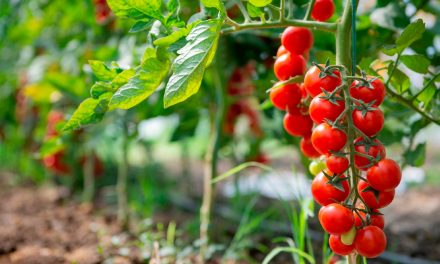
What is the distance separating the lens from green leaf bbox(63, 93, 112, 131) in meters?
0.88

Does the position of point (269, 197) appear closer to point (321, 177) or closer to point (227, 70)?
point (227, 70)

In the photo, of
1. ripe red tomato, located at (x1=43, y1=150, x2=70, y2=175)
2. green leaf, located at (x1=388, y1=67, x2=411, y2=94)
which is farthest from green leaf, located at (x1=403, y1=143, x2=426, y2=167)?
ripe red tomato, located at (x1=43, y1=150, x2=70, y2=175)

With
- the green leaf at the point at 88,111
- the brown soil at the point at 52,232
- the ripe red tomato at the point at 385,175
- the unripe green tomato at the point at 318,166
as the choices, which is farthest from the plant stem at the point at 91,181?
the ripe red tomato at the point at 385,175

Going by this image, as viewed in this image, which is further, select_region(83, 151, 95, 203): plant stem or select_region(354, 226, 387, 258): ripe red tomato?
select_region(83, 151, 95, 203): plant stem

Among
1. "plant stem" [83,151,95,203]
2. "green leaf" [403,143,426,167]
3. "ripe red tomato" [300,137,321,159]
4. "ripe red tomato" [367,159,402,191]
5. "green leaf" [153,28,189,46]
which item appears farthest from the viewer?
"plant stem" [83,151,95,203]

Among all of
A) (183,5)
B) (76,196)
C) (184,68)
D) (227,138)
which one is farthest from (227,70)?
(76,196)

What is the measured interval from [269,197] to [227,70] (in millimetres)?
1125

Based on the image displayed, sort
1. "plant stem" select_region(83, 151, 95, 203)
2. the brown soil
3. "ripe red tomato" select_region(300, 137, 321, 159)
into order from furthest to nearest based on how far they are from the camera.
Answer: "plant stem" select_region(83, 151, 95, 203) → the brown soil → "ripe red tomato" select_region(300, 137, 321, 159)

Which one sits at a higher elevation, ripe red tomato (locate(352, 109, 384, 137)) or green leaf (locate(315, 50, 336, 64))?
green leaf (locate(315, 50, 336, 64))

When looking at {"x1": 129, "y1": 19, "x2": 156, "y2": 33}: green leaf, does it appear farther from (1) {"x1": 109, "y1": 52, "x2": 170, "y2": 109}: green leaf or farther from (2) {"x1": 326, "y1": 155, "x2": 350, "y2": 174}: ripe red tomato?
(2) {"x1": 326, "y1": 155, "x2": 350, "y2": 174}: ripe red tomato

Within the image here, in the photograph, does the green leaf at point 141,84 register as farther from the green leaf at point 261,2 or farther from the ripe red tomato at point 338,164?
the ripe red tomato at point 338,164

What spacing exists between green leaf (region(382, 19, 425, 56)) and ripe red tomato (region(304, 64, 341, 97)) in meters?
0.12

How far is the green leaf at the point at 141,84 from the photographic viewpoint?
812 mm

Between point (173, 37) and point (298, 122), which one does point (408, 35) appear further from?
point (173, 37)
